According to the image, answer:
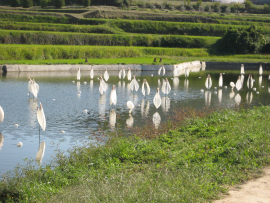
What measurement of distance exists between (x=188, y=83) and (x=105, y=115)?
10945mm

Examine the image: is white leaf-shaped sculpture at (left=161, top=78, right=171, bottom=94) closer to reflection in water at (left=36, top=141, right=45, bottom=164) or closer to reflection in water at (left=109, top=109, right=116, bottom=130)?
reflection in water at (left=109, top=109, right=116, bottom=130)

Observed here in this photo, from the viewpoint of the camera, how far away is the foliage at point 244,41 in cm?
4347

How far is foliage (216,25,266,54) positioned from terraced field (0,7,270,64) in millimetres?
2020

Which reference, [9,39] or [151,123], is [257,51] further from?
[151,123]

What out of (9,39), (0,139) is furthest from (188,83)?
(9,39)

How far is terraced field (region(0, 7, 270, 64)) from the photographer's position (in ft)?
111

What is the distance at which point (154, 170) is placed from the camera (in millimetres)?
Answer: 6105

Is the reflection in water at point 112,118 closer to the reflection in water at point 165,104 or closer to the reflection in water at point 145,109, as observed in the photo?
the reflection in water at point 145,109

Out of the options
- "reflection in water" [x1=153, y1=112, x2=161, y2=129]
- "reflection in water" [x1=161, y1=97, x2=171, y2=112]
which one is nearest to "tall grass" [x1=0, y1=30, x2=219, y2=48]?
"reflection in water" [x1=161, y1=97, x2=171, y2=112]

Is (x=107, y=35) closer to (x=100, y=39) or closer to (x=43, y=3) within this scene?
(x=100, y=39)

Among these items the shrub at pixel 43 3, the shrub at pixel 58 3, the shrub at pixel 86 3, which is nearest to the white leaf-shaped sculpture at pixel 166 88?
the shrub at pixel 43 3

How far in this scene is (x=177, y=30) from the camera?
5288cm

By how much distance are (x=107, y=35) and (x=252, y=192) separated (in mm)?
38979

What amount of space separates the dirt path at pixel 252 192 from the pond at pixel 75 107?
13.7ft
